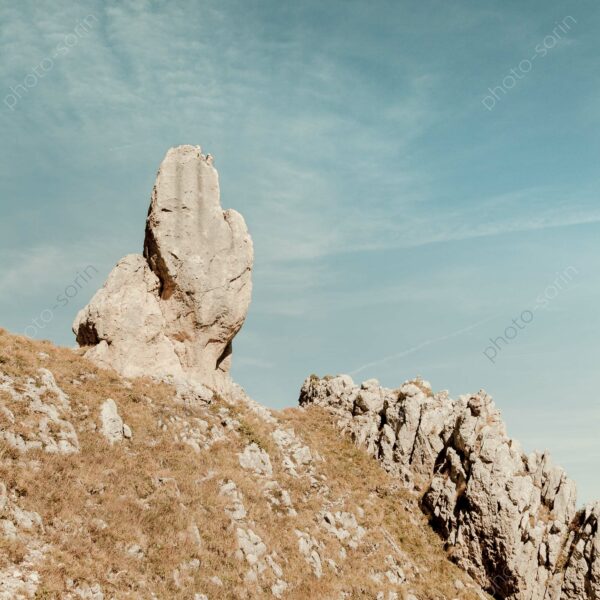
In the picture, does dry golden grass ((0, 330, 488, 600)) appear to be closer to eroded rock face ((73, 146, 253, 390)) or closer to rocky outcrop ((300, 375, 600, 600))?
rocky outcrop ((300, 375, 600, 600))

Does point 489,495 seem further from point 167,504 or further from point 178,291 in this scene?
point 178,291

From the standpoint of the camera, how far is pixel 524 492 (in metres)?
34.2

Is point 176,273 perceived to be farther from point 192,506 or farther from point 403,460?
point 403,460

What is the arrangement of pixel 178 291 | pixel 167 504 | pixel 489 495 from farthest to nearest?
pixel 178 291 < pixel 489 495 < pixel 167 504

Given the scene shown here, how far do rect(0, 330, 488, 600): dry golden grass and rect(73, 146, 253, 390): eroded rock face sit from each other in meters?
2.56

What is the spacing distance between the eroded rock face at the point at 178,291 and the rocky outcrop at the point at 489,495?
1539cm

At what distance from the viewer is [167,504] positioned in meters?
24.1

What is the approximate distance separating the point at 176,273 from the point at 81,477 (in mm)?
18615

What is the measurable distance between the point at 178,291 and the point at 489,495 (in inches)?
1032

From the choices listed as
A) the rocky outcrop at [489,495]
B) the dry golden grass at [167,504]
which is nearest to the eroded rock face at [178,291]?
the dry golden grass at [167,504]

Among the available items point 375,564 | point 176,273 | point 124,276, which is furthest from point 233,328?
point 375,564

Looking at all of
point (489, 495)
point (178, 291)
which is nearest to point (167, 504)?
point (178, 291)

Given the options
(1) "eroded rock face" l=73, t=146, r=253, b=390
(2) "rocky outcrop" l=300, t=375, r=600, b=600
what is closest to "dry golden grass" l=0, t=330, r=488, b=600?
(2) "rocky outcrop" l=300, t=375, r=600, b=600

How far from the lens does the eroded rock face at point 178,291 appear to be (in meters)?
35.9
